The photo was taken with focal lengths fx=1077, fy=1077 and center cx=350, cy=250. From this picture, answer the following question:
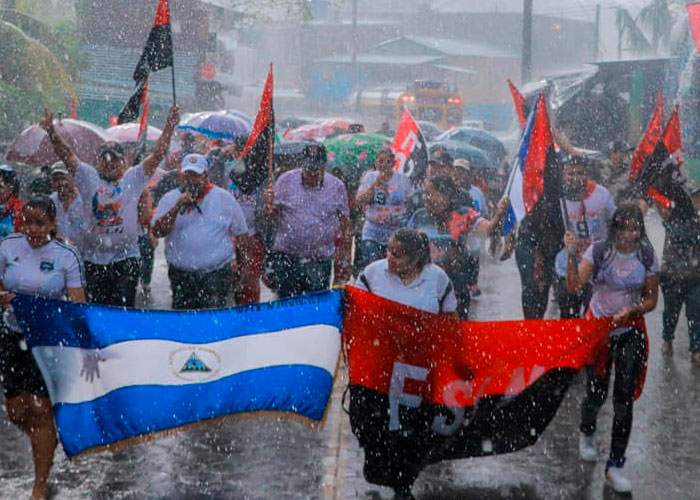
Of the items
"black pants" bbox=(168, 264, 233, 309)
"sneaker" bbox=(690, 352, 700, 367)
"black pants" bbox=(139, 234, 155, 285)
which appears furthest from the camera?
"black pants" bbox=(139, 234, 155, 285)

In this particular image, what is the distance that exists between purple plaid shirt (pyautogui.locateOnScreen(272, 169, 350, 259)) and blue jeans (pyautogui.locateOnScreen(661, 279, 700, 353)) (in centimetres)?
324

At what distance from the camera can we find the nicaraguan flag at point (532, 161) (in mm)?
7668

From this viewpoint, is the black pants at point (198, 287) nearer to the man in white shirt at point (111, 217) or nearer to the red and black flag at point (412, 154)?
the man in white shirt at point (111, 217)

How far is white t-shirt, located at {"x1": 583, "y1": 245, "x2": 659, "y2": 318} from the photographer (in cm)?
647

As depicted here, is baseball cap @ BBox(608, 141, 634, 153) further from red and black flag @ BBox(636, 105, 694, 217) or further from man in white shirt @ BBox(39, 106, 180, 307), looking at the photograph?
man in white shirt @ BBox(39, 106, 180, 307)

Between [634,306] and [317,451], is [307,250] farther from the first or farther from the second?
[634,306]

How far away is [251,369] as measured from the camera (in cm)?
596

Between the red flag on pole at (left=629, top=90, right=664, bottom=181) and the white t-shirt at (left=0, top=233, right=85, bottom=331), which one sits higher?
the red flag on pole at (left=629, top=90, right=664, bottom=181)

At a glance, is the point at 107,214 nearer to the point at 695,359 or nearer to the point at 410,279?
the point at 410,279

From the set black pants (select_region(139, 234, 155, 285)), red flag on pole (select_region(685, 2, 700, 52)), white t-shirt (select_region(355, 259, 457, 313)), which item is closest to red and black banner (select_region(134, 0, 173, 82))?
black pants (select_region(139, 234, 155, 285))

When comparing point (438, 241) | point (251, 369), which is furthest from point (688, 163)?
point (251, 369)

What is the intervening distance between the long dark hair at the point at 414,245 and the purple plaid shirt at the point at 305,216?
2886mm

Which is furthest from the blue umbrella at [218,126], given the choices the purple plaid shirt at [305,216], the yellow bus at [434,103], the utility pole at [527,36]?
the yellow bus at [434,103]

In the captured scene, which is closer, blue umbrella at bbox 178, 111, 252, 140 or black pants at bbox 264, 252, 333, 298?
black pants at bbox 264, 252, 333, 298
